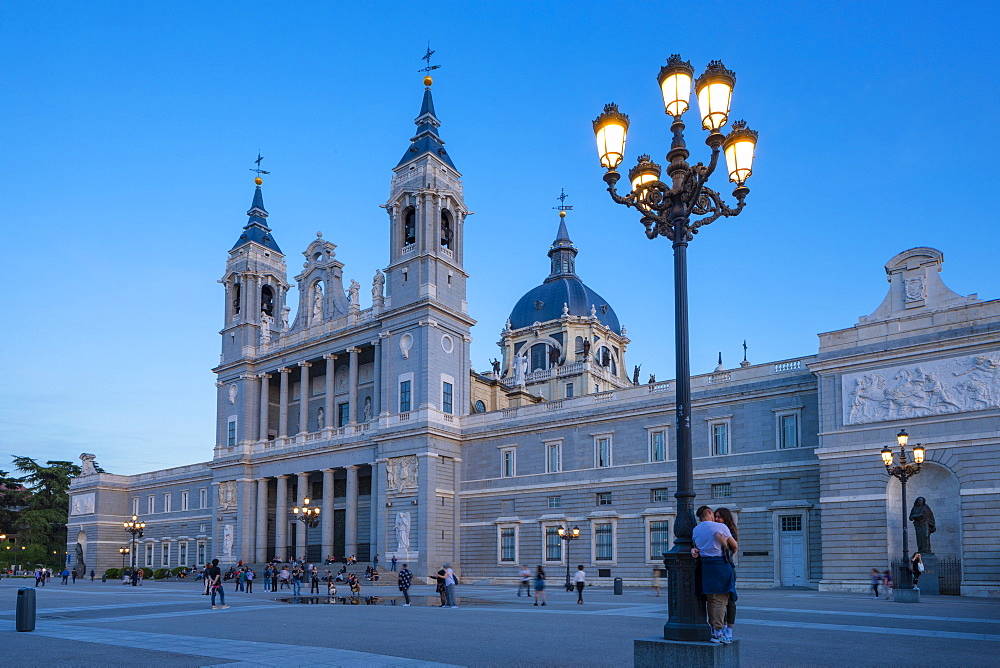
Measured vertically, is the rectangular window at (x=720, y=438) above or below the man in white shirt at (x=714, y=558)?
above

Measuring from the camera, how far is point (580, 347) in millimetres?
→ 97250

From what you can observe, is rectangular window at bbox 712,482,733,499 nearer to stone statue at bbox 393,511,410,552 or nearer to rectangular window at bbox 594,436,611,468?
rectangular window at bbox 594,436,611,468

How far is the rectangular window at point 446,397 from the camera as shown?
54.1 m

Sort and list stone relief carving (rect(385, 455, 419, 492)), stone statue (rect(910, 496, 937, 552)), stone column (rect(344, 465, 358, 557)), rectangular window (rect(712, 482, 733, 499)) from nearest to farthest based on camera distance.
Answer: stone statue (rect(910, 496, 937, 552)) → rectangular window (rect(712, 482, 733, 499)) → stone relief carving (rect(385, 455, 419, 492)) → stone column (rect(344, 465, 358, 557))

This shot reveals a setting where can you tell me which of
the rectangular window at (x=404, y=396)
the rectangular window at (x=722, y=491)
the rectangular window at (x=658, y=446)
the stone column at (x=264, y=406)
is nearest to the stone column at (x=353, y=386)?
the rectangular window at (x=404, y=396)

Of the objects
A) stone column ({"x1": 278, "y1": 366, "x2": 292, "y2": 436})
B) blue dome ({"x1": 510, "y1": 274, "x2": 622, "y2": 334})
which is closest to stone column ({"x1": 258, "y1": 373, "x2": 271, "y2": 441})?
stone column ({"x1": 278, "y1": 366, "x2": 292, "y2": 436})

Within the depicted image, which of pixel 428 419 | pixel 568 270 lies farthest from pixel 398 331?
pixel 568 270

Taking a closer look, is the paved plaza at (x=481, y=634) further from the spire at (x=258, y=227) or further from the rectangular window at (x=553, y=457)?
the spire at (x=258, y=227)

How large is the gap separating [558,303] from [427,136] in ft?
152

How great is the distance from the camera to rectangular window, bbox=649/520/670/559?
145 feet

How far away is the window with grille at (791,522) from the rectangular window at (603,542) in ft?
32.1

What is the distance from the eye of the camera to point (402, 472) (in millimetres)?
52719

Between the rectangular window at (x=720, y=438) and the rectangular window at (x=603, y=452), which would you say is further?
the rectangular window at (x=603, y=452)

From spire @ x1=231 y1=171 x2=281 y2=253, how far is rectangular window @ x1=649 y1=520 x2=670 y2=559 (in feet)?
139
